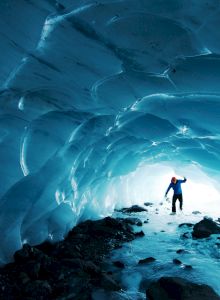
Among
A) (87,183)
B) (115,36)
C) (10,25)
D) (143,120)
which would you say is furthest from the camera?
(87,183)

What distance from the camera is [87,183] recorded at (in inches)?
448

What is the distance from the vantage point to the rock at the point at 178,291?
469 cm

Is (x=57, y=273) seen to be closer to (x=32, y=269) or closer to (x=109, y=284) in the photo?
(x=32, y=269)

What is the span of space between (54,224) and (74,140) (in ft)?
7.94

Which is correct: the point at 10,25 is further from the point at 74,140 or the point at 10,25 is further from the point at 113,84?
the point at 74,140

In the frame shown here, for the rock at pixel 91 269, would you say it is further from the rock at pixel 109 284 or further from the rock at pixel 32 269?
the rock at pixel 32 269

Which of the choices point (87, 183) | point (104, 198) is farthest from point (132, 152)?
point (104, 198)

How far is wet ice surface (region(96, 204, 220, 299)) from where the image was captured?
5938mm

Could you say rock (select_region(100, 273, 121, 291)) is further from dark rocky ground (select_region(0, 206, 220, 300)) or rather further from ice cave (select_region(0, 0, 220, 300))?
ice cave (select_region(0, 0, 220, 300))

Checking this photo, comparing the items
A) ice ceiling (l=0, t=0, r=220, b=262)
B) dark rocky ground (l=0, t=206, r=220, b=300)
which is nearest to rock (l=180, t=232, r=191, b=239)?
dark rocky ground (l=0, t=206, r=220, b=300)

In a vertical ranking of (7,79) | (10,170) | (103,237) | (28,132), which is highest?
(7,79)

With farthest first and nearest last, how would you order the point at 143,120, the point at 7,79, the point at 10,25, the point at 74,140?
1. the point at 143,120
2. the point at 74,140
3. the point at 7,79
4. the point at 10,25

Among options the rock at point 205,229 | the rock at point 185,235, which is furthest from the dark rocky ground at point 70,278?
the rock at point 205,229

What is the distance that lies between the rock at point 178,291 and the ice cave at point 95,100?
37 cm
